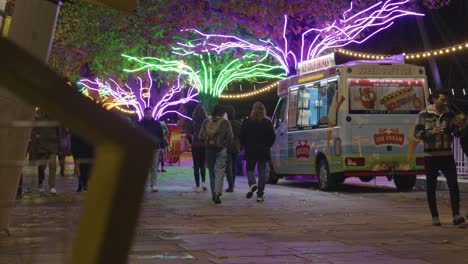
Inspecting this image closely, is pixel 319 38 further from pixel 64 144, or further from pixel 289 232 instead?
pixel 64 144

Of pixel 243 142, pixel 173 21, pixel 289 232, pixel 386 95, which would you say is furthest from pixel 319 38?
pixel 289 232

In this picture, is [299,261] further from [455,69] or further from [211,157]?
[455,69]

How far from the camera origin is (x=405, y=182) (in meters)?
16.2

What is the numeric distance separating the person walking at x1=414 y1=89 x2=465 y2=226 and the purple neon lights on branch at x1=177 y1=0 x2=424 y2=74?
12032 mm

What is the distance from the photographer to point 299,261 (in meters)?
6.62

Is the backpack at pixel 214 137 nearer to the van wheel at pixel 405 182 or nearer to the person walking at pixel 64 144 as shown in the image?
the person walking at pixel 64 144

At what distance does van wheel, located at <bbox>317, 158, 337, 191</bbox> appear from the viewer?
15.1 metres

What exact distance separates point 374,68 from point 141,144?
1364 cm

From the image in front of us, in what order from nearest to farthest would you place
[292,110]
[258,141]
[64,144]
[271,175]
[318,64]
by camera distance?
1. [64,144]
2. [258,141]
3. [318,64]
4. [292,110]
5. [271,175]

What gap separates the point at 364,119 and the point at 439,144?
5594 mm

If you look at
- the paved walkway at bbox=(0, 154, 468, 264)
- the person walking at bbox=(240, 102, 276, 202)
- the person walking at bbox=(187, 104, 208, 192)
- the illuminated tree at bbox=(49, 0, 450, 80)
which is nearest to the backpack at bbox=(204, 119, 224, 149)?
the person walking at bbox=(240, 102, 276, 202)

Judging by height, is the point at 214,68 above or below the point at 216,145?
above

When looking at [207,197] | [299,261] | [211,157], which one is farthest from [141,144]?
[207,197]

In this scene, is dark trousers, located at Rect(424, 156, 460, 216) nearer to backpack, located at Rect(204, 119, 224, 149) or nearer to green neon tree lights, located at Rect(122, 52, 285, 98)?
backpack, located at Rect(204, 119, 224, 149)
